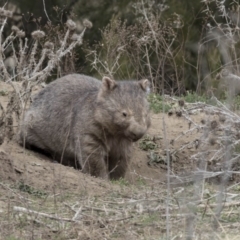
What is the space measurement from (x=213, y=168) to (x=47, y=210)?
6.30 feet

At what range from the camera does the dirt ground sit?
234 inches

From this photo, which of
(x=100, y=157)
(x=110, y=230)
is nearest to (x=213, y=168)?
(x=100, y=157)

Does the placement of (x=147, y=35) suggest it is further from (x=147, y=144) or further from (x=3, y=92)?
(x=3, y=92)

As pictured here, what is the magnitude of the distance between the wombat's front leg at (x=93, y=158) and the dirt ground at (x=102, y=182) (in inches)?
12.2

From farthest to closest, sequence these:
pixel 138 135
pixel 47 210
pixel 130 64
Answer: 1. pixel 130 64
2. pixel 138 135
3. pixel 47 210

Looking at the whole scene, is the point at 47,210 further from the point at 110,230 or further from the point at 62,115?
the point at 62,115

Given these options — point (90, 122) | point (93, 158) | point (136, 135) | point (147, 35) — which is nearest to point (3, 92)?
point (90, 122)

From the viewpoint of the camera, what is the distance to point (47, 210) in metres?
6.42

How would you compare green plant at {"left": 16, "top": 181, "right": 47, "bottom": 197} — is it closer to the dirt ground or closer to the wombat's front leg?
the dirt ground

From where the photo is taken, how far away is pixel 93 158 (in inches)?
348

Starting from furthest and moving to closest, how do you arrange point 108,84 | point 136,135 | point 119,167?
point 119,167, point 108,84, point 136,135

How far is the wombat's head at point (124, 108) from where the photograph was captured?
845cm

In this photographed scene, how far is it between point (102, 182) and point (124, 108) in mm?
1021

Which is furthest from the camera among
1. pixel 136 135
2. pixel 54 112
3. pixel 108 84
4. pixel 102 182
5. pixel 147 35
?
pixel 147 35
